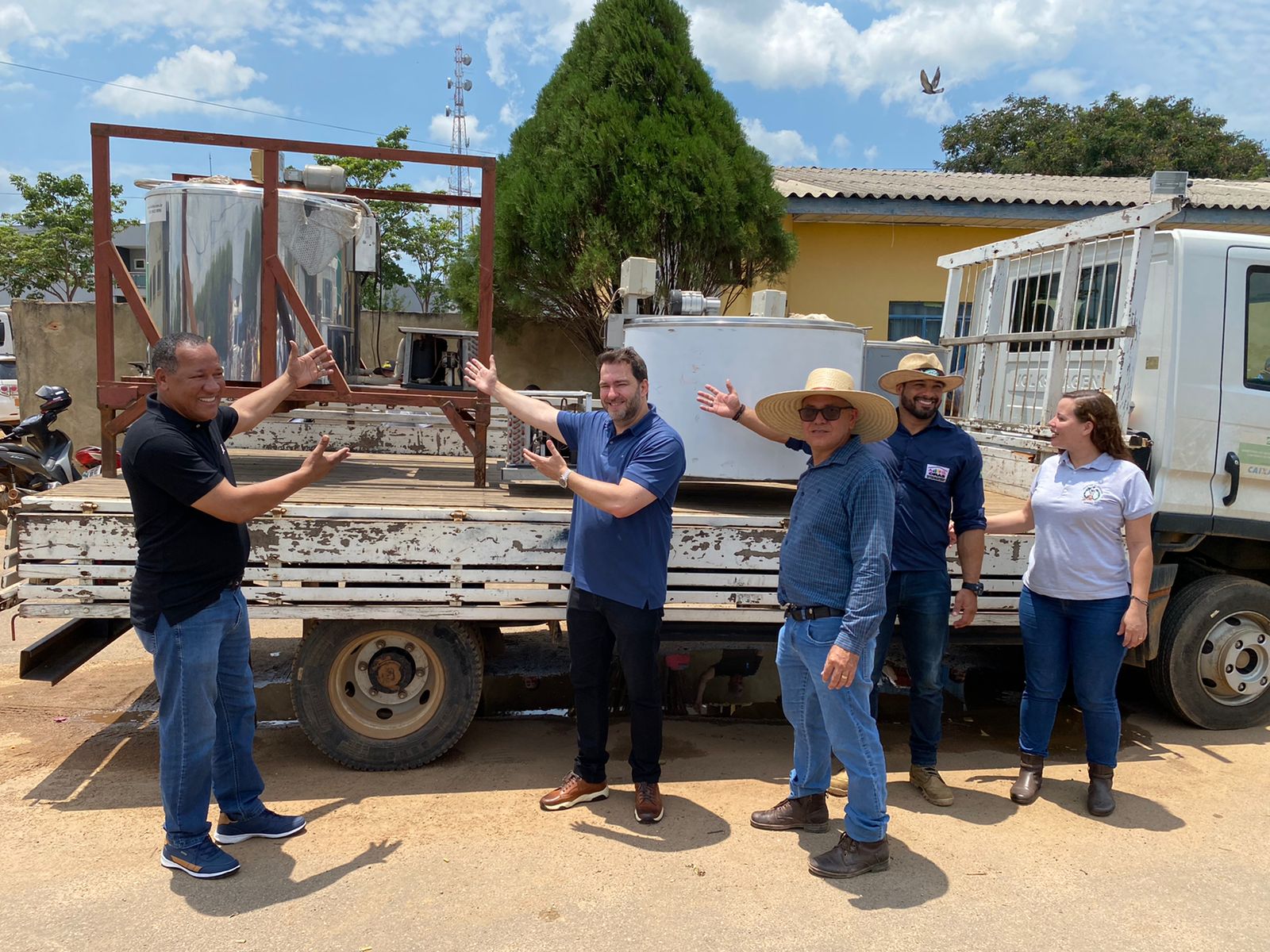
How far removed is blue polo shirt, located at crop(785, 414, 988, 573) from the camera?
11.8 feet

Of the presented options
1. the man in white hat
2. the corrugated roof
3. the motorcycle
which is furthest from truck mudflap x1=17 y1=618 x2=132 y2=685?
the corrugated roof

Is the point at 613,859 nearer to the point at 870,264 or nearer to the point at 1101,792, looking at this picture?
the point at 1101,792

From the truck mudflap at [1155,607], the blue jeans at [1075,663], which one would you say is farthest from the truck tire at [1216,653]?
the blue jeans at [1075,663]

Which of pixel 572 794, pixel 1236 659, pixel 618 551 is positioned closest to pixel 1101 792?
pixel 1236 659

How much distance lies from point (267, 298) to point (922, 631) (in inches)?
132

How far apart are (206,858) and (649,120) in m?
8.04

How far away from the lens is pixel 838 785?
12.8 feet

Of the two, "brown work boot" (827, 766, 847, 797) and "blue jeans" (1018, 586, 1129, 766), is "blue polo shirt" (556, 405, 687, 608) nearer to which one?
"brown work boot" (827, 766, 847, 797)

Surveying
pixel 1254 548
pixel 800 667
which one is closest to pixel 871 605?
pixel 800 667

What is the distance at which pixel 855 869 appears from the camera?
3139 millimetres

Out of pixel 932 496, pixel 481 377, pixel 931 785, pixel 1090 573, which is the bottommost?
pixel 931 785

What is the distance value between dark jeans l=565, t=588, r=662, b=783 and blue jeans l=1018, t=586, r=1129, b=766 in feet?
5.39

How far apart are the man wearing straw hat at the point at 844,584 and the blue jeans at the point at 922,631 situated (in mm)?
484

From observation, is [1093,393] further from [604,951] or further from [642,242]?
[642,242]
